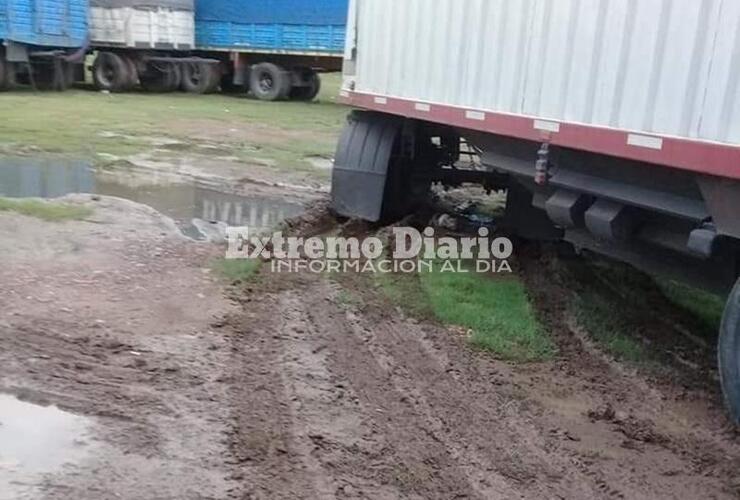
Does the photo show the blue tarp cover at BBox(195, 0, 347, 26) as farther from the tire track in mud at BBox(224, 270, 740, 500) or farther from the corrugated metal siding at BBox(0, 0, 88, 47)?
the tire track in mud at BBox(224, 270, 740, 500)

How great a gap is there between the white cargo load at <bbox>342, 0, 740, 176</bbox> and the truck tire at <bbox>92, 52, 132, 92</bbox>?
56.7ft

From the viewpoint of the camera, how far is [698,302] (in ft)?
23.6

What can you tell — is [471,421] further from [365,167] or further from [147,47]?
[147,47]

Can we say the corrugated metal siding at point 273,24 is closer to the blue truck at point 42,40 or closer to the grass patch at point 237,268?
the blue truck at point 42,40

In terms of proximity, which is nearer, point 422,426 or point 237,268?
point 422,426

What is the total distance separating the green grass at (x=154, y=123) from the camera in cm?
1334

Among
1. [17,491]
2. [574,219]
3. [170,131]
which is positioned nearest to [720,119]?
[574,219]

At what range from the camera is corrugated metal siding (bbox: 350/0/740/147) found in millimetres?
4609

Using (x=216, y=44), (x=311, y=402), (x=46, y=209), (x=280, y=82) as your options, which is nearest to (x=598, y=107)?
(x=311, y=402)

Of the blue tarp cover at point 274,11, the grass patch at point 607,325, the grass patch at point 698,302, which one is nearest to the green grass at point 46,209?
the grass patch at point 607,325

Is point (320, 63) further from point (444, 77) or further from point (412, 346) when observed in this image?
point (412, 346)

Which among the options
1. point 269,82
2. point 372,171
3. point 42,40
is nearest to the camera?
point 372,171

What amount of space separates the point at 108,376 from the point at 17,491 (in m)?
1.24

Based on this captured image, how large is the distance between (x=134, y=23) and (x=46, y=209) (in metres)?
16.5
